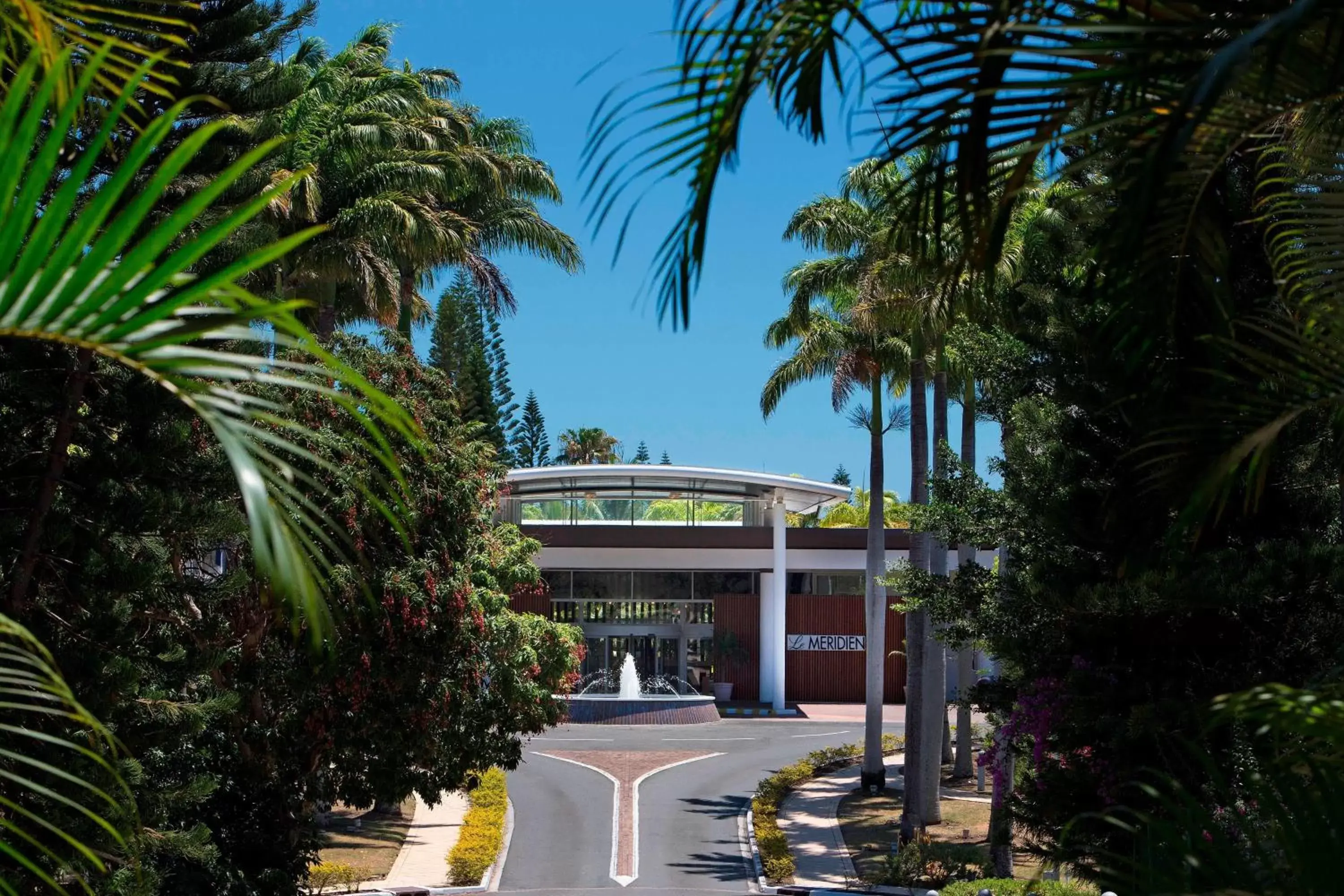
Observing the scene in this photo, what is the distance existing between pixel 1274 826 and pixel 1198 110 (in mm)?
2592

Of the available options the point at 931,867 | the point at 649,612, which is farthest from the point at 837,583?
the point at 931,867

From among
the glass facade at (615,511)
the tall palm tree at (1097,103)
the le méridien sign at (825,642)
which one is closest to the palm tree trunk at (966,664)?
the le méridien sign at (825,642)

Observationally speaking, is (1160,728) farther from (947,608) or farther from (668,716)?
(668,716)

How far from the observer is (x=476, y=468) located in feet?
56.0

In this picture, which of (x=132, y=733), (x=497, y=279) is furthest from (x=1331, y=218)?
(x=497, y=279)

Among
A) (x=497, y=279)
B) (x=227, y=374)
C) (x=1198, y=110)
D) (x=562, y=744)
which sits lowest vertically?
(x=562, y=744)

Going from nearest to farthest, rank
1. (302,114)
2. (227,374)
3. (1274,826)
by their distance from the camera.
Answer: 1. (227,374)
2. (1274,826)
3. (302,114)

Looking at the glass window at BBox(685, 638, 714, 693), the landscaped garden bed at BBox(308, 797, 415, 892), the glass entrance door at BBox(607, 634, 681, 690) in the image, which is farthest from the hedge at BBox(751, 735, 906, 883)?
the glass entrance door at BBox(607, 634, 681, 690)

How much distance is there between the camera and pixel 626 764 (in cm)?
3075

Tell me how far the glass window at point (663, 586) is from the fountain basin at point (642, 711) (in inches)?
249

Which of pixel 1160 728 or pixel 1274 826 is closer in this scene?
pixel 1274 826

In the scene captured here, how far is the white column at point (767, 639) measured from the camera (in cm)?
4338

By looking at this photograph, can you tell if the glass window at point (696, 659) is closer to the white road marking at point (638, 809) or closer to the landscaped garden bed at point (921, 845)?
the white road marking at point (638, 809)

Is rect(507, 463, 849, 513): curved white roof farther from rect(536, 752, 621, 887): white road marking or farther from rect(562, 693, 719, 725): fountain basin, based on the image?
rect(536, 752, 621, 887): white road marking
